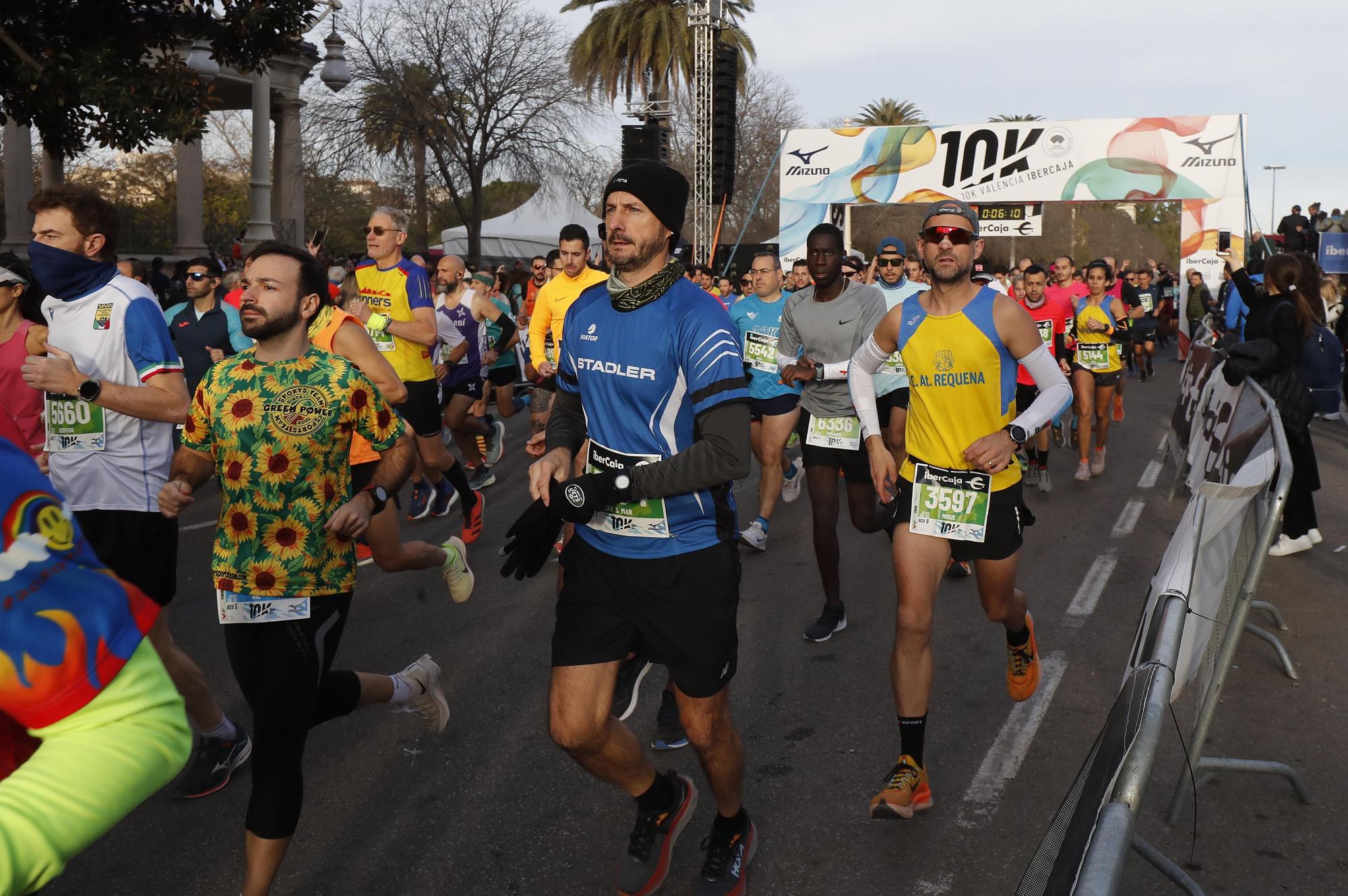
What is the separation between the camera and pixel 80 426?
4.28 m

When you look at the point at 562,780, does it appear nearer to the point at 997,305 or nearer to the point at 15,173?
the point at 997,305

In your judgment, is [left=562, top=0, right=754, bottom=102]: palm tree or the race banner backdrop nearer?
the race banner backdrop

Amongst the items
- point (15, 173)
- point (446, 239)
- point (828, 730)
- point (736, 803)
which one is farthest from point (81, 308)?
point (446, 239)

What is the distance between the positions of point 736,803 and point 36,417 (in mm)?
3036

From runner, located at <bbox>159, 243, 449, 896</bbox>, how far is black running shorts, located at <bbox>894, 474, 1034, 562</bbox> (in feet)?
6.73

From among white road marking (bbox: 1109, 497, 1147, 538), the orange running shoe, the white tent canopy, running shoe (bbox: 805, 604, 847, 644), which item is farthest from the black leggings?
the white tent canopy

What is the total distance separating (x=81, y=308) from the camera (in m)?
4.27

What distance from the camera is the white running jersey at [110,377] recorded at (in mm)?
4250

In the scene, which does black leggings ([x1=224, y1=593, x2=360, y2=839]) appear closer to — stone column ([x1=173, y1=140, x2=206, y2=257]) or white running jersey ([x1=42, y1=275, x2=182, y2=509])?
white running jersey ([x1=42, y1=275, x2=182, y2=509])

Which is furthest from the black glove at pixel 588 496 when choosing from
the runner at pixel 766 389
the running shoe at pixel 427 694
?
the runner at pixel 766 389

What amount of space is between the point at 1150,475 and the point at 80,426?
9734mm

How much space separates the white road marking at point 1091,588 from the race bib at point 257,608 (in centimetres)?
443

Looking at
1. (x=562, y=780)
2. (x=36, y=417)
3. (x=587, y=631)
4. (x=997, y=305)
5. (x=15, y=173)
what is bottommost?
(x=562, y=780)

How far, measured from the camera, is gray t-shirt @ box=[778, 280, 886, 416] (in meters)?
6.60
